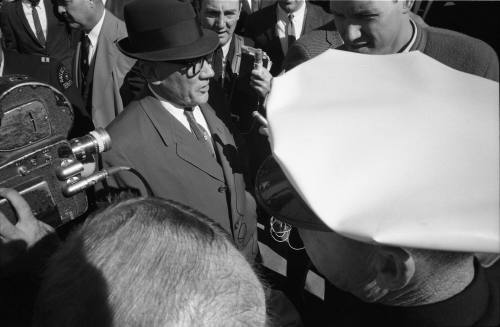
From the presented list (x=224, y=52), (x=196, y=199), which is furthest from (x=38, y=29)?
(x=196, y=199)

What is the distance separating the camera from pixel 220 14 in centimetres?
330

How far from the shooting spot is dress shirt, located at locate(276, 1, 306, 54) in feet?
13.2

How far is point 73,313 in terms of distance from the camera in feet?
2.87

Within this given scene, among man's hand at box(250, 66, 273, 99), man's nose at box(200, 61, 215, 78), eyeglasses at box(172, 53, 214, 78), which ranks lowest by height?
man's hand at box(250, 66, 273, 99)

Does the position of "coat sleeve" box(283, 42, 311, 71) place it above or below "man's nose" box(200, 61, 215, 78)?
below

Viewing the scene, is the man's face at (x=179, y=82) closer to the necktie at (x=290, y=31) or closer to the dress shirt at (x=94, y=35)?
the dress shirt at (x=94, y=35)

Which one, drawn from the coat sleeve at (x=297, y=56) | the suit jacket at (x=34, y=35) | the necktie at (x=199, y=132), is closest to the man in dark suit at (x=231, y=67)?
the coat sleeve at (x=297, y=56)

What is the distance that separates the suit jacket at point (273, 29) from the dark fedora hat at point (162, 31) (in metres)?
1.86

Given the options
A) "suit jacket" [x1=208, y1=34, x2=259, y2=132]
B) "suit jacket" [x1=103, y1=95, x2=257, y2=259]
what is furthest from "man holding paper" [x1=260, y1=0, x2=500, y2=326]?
"suit jacket" [x1=208, y1=34, x2=259, y2=132]

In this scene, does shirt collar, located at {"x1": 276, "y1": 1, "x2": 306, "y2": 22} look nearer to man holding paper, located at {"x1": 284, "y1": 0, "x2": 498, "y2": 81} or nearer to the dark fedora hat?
man holding paper, located at {"x1": 284, "y1": 0, "x2": 498, "y2": 81}

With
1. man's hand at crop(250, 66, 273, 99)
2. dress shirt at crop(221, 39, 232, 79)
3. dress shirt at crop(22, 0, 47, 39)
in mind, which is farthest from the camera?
dress shirt at crop(22, 0, 47, 39)

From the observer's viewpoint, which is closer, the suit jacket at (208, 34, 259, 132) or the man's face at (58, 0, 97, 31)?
the suit jacket at (208, 34, 259, 132)

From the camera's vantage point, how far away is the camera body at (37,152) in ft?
4.15

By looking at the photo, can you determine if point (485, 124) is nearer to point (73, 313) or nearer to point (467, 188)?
point (467, 188)
